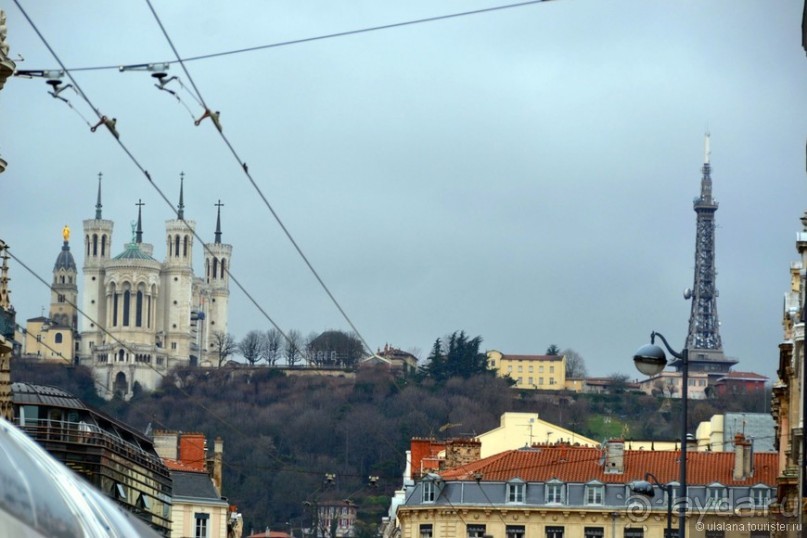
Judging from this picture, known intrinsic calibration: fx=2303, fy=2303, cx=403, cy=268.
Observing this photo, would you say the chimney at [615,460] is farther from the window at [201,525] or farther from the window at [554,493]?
the window at [201,525]

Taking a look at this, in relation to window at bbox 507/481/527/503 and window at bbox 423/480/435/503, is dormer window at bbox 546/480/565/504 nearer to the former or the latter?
window at bbox 507/481/527/503

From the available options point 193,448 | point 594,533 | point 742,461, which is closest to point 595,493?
point 594,533

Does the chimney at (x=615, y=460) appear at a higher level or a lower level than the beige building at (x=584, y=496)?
higher

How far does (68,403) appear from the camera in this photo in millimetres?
46906

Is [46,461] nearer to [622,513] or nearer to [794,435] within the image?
[794,435]

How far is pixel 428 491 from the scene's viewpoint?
66438 mm

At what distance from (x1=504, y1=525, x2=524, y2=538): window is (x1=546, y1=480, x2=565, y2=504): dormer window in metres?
1.14

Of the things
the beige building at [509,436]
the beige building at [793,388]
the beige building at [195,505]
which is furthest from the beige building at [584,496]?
the beige building at [509,436]

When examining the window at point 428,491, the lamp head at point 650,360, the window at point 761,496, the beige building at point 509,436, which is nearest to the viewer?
the lamp head at point 650,360

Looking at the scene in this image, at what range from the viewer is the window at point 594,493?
64562 mm

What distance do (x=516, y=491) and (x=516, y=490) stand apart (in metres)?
0.03

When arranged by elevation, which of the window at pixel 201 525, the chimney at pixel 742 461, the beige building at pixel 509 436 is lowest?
the window at pixel 201 525

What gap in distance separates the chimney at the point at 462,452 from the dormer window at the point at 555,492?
8769 mm

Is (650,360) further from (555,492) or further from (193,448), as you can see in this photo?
(193,448)
